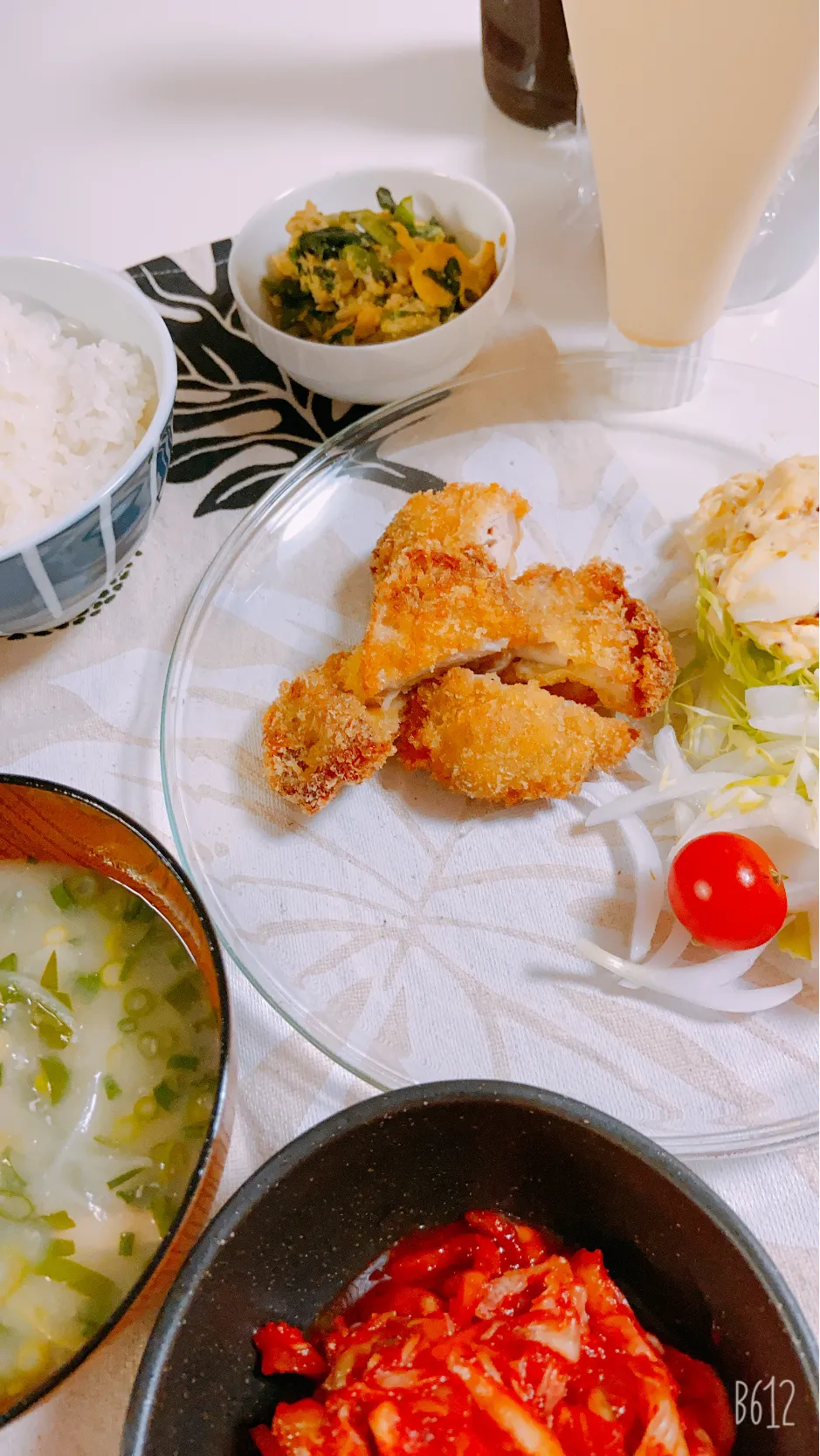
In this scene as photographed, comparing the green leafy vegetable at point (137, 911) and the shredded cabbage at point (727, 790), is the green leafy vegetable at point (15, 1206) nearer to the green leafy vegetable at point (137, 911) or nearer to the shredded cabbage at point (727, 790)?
the green leafy vegetable at point (137, 911)

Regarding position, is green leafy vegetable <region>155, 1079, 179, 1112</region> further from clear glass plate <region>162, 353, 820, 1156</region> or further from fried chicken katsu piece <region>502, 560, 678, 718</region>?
fried chicken katsu piece <region>502, 560, 678, 718</region>

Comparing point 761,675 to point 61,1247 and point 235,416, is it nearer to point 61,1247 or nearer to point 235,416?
point 235,416

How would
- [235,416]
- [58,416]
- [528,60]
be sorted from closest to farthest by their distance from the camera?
[58,416], [235,416], [528,60]

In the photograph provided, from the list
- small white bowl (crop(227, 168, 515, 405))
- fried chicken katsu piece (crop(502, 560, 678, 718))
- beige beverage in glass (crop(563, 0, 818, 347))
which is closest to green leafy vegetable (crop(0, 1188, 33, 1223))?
fried chicken katsu piece (crop(502, 560, 678, 718))

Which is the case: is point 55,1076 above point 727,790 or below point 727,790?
below

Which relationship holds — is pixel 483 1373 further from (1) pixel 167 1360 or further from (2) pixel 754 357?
(2) pixel 754 357

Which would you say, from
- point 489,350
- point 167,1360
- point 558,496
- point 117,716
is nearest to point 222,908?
point 117,716

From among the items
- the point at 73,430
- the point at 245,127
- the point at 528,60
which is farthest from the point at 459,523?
the point at 245,127
